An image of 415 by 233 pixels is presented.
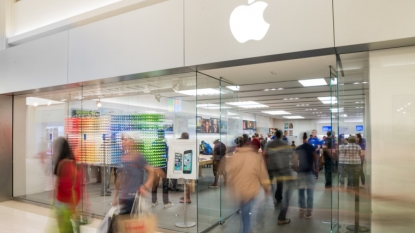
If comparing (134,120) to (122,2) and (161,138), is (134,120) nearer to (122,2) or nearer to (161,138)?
(161,138)

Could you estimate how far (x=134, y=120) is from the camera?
19.0 feet

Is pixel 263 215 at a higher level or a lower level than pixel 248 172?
lower

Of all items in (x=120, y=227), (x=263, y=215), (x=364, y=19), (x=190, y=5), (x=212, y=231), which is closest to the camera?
(x=120, y=227)

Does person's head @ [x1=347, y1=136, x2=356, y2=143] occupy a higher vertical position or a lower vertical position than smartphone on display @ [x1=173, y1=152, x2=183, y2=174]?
higher

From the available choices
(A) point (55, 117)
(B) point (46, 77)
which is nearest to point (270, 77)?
(B) point (46, 77)

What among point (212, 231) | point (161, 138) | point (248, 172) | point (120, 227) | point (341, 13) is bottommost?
point (212, 231)

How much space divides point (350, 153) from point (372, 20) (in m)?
1.71

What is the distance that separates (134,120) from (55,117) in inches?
117

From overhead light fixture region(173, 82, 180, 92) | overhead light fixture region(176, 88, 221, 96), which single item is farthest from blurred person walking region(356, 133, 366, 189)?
overhead light fixture region(173, 82, 180, 92)

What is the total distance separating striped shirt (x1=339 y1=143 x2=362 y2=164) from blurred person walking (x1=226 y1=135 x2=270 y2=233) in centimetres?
105

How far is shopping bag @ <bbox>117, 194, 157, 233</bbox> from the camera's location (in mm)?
2957

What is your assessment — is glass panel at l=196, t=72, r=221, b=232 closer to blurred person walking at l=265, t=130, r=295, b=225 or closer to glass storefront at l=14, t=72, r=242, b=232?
glass storefront at l=14, t=72, r=242, b=232

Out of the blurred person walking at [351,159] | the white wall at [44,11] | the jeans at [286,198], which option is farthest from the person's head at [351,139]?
the white wall at [44,11]

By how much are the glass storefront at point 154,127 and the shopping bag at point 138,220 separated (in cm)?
194
